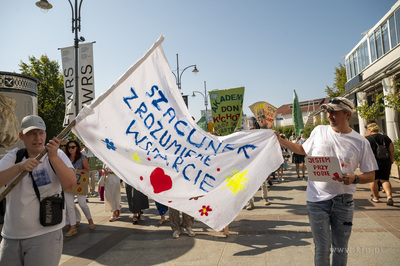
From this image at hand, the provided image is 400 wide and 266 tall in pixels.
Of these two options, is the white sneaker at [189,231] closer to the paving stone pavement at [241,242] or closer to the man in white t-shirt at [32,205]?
the paving stone pavement at [241,242]

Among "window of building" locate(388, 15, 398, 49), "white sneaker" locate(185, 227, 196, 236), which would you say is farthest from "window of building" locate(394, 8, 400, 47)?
"white sneaker" locate(185, 227, 196, 236)

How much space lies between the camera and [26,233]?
224 centimetres

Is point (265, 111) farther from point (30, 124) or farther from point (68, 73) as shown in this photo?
point (30, 124)

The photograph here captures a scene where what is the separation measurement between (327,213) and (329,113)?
1.00 m

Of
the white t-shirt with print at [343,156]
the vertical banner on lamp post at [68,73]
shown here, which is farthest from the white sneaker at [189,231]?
the vertical banner on lamp post at [68,73]

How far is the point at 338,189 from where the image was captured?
272 cm

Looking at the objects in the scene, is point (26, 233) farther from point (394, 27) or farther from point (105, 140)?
point (394, 27)

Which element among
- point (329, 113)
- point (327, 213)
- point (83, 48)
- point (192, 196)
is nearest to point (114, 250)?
point (192, 196)

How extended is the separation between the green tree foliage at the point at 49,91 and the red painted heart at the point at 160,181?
2730 cm

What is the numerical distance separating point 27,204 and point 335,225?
9.20 ft

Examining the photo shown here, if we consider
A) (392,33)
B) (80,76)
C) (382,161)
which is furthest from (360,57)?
(80,76)

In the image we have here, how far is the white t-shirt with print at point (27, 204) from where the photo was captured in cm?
226

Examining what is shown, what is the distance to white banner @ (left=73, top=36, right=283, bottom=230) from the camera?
2.62 metres

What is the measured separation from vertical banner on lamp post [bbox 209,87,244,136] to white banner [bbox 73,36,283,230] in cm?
528
